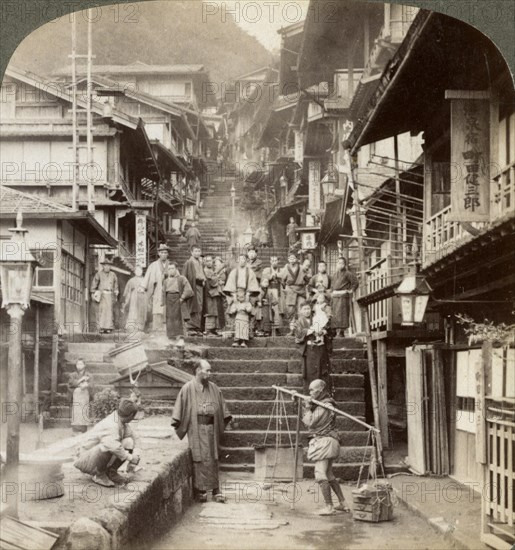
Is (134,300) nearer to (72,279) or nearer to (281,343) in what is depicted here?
(72,279)

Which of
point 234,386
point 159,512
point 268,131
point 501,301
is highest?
point 268,131

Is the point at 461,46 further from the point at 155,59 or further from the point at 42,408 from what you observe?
the point at 42,408

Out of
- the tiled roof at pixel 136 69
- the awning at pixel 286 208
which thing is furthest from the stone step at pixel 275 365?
the tiled roof at pixel 136 69

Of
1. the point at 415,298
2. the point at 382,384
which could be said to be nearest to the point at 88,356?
the point at 415,298

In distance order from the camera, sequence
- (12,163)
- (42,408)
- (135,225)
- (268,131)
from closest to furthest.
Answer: (12,163) → (42,408) → (135,225) → (268,131)

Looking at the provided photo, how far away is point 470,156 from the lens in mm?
8617

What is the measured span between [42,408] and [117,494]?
157 cm

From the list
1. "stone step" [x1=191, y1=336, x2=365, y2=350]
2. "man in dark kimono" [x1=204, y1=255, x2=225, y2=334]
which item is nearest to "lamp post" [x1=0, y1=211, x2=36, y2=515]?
"stone step" [x1=191, y1=336, x2=365, y2=350]

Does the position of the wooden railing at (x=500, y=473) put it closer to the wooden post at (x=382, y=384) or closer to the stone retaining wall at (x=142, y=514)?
the stone retaining wall at (x=142, y=514)

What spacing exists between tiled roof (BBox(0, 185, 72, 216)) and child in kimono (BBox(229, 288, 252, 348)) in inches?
250

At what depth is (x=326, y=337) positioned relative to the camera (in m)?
13.5

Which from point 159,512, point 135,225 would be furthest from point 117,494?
point 135,225

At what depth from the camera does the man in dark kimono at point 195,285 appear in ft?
44.2

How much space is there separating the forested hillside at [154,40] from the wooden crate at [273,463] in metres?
5.80
